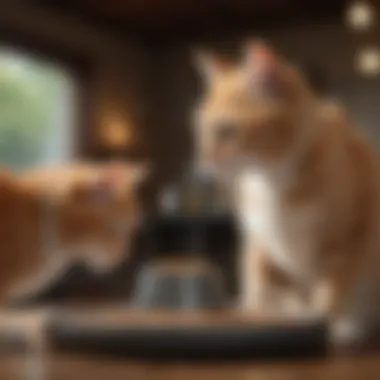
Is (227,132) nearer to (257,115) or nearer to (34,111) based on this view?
(257,115)

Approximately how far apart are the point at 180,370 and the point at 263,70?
0.94 feet

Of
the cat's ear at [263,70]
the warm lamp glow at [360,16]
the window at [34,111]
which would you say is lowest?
the cat's ear at [263,70]

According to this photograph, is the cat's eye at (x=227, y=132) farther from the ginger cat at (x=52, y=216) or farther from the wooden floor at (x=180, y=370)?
the wooden floor at (x=180, y=370)

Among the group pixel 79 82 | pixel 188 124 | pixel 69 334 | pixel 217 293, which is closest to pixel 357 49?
pixel 188 124

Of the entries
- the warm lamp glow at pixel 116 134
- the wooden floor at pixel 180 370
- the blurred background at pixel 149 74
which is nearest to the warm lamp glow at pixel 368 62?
the blurred background at pixel 149 74

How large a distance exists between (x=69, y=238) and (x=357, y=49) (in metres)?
2.49

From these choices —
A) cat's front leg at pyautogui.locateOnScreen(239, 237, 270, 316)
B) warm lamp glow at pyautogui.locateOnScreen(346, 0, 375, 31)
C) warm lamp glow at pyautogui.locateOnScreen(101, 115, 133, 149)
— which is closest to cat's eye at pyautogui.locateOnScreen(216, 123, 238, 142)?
cat's front leg at pyautogui.locateOnScreen(239, 237, 270, 316)

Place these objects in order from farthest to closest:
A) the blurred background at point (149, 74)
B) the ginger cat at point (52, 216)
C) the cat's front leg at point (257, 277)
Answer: the blurred background at point (149, 74) < the cat's front leg at point (257, 277) < the ginger cat at point (52, 216)

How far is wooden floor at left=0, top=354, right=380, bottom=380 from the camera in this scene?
0.46 meters

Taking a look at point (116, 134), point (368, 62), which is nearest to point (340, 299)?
point (368, 62)

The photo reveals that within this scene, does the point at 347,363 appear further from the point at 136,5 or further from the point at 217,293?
the point at 136,5

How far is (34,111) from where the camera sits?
275cm

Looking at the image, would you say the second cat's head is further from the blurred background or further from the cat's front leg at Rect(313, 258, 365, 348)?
the blurred background

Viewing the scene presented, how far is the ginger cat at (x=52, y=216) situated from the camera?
2.13 feet
